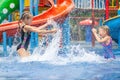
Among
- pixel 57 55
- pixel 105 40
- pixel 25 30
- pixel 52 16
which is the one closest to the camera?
pixel 25 30

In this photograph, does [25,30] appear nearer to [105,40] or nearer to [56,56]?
[56,56]

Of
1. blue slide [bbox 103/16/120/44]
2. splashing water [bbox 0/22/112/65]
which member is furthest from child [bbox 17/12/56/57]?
blue slide [bbox 103/16/120/44]

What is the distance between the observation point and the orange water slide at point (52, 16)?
805 cm

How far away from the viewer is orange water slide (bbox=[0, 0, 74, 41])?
317 inches

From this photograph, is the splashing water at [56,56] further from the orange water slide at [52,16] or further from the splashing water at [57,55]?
the orange water slide at [52,16]

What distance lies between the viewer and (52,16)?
837 centimetres

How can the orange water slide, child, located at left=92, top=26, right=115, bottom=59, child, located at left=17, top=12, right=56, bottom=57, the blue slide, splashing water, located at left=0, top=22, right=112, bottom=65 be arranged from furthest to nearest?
the blue slide → the orange water slide → child, located at left=92, top=26, right=115, bottom=59 → splashing water, located at left=0, top=22, right=112, bottom=65 → child, located at left=17, top=12, right=56, bottom=57

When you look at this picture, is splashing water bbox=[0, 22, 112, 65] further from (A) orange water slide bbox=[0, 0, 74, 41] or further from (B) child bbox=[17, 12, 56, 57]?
(A) orange water slide bbox=[0, 0, 74, 41]

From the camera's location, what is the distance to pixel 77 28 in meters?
16.3

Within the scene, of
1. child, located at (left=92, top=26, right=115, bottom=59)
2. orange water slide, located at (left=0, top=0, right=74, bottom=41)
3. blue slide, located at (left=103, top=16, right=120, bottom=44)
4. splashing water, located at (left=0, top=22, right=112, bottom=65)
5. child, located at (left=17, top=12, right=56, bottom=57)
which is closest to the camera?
child, located at (left=17, top=12, right=56, bottom=57)

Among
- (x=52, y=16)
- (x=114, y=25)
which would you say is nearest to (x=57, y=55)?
(x=52, y=16)

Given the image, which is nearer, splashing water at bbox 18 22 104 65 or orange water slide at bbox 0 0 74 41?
splashing water at bbox 18 22 104 65

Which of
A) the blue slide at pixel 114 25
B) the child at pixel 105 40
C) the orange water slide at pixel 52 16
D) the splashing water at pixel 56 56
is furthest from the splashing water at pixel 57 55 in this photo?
the blue slide at pixel 114 25

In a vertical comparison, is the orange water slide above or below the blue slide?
above
